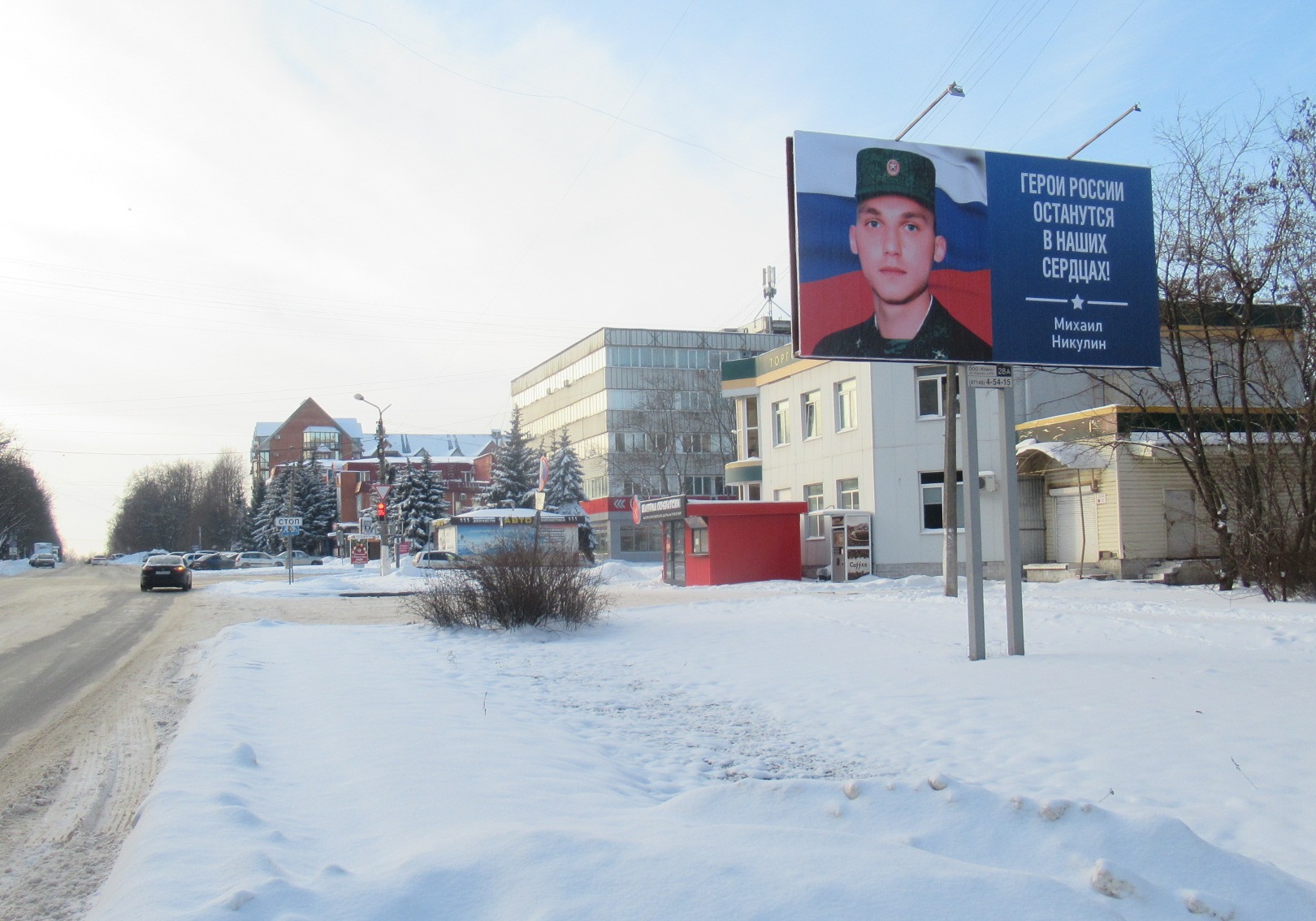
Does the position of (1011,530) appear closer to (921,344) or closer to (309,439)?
(921,344)

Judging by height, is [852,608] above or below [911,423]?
below

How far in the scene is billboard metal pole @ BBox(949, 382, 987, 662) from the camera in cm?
1132

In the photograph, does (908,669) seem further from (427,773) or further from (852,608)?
(852,608)

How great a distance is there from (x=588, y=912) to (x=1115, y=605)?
1762 centimetres

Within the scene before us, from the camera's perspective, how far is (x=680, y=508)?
3219 centimetres

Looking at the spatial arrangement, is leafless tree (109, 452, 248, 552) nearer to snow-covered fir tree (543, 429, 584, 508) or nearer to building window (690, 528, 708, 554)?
snow-covered fir tree (543, 429, 584, 508)

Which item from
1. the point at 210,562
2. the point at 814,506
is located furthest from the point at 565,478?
the point at 814,506

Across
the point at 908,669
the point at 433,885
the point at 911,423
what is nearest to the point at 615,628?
the point at 908,669

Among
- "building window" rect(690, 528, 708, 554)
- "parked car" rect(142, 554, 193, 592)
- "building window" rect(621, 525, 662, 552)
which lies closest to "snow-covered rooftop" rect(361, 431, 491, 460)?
"building window" rect(621, 525, 662, 552)

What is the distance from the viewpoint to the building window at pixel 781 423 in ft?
125

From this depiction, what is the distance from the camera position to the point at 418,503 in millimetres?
75375

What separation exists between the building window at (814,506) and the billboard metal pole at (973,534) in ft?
70.1

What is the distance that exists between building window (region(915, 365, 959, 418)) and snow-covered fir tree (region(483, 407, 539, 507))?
136ft

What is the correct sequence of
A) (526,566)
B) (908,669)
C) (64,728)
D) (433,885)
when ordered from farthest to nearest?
(526,566), (908,669), (64,728), (433,885)
